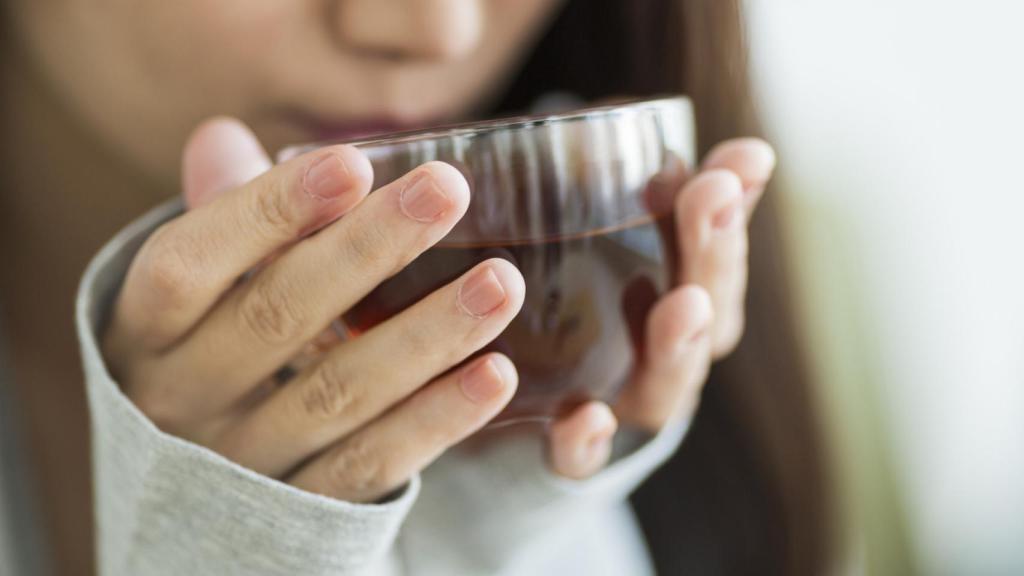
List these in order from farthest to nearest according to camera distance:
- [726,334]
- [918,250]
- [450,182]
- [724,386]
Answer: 1. [918,250]
2. [724,386]
3. [726,334]
4. [450,182]

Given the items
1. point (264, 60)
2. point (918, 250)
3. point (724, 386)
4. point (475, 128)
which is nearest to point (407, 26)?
point (264, 60)

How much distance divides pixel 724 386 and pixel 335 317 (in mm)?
692

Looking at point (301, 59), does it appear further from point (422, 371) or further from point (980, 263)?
point (980, 263)

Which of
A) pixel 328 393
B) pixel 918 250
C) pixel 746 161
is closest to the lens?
pixel 328 393

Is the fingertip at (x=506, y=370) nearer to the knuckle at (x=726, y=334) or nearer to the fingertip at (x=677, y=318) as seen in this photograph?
the fingertip at (x=677, y=318)

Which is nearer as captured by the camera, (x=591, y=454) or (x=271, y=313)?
(x=271, y=313)

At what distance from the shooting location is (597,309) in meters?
0.53

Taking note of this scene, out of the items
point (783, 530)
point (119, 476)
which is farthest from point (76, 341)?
point (783, 530)

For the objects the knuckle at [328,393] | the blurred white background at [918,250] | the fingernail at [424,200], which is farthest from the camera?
the blurred white background at [918,250]

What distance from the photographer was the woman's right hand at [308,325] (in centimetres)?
44

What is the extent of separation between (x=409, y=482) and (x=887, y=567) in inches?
73.1

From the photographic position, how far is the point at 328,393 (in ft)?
1.74

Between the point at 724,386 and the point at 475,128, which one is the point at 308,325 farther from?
the point at 724,386

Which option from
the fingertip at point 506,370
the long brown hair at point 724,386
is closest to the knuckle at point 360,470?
the fingertip at point 506,370
